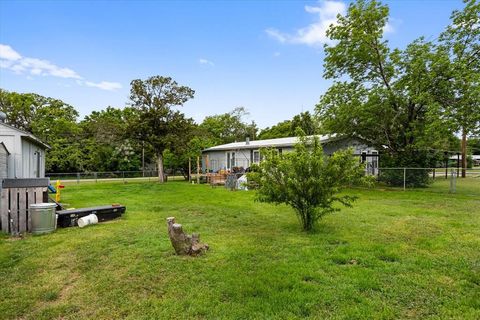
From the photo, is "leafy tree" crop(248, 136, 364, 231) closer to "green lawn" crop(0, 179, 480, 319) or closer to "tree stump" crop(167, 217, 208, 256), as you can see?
"green lawn" crop(0, 179, 480, 319)

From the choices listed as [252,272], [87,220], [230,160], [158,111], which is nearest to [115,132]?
[158,111]

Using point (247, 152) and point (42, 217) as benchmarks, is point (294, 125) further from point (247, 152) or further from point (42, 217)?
point (42, 217)

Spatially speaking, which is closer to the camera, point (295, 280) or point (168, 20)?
point (295, 280)

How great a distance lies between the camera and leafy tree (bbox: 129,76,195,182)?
2100 centimetres

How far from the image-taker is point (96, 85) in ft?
86.9

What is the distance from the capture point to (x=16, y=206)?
6129 millimetres

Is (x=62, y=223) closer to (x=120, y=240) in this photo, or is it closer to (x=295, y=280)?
(x=120, y=240)

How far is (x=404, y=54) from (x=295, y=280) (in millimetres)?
15009

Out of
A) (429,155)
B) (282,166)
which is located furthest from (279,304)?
(429,155)

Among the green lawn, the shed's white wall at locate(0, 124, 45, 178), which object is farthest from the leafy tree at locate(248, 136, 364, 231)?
the shed's white wall at locate(0, 124, 45, 178)

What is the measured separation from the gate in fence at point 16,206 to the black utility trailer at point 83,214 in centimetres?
68

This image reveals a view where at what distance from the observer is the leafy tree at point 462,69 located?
12.2 m

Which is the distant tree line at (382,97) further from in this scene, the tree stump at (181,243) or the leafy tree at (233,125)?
the leafy tree at (233,125)

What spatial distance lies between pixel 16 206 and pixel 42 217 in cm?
59
